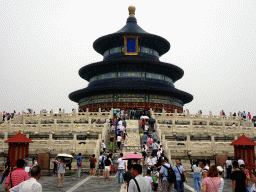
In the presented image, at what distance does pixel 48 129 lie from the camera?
25.4 m

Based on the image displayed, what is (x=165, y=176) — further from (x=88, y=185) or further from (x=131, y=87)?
(x=131, y=87)

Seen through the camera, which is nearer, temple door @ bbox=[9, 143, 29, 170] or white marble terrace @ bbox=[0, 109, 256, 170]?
temple door @ bbox=[9, 143, 29, 170]

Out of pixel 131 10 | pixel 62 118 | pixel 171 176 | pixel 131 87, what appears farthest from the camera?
pixel 131 10

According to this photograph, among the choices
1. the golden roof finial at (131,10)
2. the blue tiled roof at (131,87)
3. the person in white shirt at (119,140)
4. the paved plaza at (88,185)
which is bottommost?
the paved plaza at (88,185)

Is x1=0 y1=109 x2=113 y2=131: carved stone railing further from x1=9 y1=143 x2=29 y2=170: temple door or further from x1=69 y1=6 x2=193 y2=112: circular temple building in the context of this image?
x1=69 y1=6 x2=193 y2=112: circular temple building

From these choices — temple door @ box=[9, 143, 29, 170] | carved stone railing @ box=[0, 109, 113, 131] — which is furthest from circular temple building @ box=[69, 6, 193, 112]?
temple door @ box=[9, 143, 29, 170]

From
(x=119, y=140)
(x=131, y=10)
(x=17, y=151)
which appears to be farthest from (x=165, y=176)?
(x=131, y=10)

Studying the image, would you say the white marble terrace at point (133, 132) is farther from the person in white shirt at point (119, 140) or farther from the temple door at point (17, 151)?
the temple door at point (17, 151)

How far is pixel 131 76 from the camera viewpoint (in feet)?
156

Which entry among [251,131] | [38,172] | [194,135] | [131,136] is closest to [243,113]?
[251,131]

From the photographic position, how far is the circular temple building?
45188 millimetres

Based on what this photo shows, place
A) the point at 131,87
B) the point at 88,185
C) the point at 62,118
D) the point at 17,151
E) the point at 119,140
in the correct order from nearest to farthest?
the point at 88,185
the point at 17,151
the point at 119,140
the point at 62,118
the point at 131,87

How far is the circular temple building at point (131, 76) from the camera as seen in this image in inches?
1779

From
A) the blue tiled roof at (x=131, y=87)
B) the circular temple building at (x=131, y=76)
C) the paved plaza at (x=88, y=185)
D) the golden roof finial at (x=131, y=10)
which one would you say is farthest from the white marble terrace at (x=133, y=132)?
the golden roof finial at (x=131, y=10)
